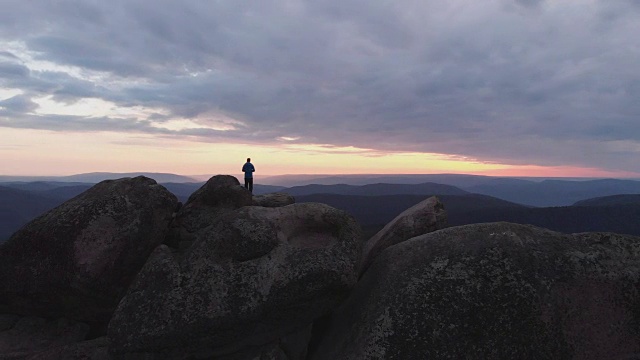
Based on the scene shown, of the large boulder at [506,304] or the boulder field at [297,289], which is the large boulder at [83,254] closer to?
the boulder field at [297,289]

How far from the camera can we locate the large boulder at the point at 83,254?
11875 millimetres

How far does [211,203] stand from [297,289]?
612 cm

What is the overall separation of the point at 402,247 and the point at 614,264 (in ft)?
18.2

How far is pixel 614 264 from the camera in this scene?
34.9ft

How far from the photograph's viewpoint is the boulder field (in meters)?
10.0

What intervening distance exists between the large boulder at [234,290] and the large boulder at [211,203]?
268cm

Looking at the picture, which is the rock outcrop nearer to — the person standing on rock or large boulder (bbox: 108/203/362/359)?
large boulder (bbox: 108/203/362/359)

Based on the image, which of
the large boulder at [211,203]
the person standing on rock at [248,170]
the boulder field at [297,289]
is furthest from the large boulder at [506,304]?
the person standing on rock at [248,170]

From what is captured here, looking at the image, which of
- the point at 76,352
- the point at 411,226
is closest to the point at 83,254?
the point at 76,352

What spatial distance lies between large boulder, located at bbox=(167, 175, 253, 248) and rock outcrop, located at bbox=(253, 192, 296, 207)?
1.47 meters

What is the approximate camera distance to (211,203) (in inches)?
595

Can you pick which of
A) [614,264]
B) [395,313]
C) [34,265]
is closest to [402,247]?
[395,313]

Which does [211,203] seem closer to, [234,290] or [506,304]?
[234,290]

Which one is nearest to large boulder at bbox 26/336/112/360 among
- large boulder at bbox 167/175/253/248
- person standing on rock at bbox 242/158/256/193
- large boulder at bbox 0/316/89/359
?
large boulder at bbox 0/316/89/359
